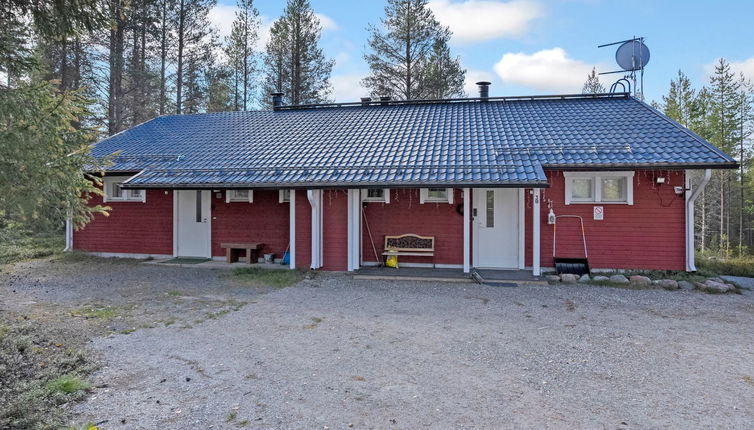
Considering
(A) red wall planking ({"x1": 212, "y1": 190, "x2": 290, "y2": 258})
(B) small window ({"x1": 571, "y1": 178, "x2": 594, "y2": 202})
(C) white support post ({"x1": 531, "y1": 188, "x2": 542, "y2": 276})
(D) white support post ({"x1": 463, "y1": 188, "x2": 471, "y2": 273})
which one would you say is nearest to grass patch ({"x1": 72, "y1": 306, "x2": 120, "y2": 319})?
(A) red wall planking ({"x1": 212, "y1": 190, "x2": 290, "y2": 258})

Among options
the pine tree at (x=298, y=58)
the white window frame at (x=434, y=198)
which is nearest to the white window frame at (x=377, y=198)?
the white window frame at (x=434, y=198)

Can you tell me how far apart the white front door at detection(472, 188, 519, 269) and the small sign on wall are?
163 cm

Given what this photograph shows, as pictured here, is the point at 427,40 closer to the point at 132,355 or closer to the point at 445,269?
the point at 445,269

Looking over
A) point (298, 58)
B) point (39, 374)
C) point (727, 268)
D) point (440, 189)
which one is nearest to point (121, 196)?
point (440, 189)

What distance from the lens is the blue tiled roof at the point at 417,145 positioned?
9.28 metres

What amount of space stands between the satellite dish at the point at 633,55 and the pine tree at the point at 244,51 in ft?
60.1

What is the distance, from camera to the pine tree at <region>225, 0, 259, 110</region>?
2370 centimetres

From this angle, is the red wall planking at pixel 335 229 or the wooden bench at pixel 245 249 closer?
the red wall planking at pixel 335 229

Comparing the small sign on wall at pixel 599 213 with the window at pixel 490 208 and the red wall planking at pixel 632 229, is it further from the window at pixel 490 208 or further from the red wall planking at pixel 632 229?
the window at pixel 490 208

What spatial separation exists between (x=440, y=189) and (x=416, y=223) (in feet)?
3.84

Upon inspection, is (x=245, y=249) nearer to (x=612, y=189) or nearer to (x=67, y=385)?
(x=67, y=385)

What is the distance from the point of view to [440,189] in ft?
31.8

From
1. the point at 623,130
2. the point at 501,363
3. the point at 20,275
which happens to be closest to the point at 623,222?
the point at 623,130

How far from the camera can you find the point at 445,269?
10188 millimetres
